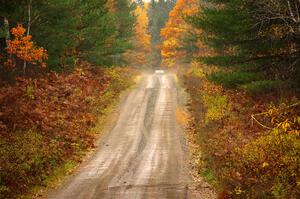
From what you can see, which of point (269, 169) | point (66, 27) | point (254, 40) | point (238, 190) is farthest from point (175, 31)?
point (238, 190)

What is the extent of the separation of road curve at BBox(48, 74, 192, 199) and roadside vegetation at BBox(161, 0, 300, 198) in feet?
3.88

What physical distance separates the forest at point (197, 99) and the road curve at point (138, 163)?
0.87 meters

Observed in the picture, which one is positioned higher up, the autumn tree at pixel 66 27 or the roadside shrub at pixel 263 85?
the autumn tree at pixel 66 27

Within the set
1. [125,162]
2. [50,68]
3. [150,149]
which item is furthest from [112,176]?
[50,68]

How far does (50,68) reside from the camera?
28438 millimetres

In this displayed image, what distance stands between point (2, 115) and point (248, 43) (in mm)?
13107

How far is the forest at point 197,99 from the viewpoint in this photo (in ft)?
44.5

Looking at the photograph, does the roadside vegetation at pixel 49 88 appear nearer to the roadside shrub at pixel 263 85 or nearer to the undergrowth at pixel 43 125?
the undergrowth at pixel 43 125

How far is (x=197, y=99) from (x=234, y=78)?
27.5ft

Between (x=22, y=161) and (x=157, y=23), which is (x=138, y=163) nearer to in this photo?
(x=22, y=161)

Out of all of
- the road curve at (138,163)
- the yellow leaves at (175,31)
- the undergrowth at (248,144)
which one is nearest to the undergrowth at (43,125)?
the road curve at (138,163)

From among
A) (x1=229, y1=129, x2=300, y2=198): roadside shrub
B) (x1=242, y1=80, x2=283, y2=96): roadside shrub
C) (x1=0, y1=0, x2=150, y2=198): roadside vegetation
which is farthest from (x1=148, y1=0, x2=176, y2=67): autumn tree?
(x1=229, y1=129, x2=300, y2=198): roadside shrub

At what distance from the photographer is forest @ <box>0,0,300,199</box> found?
1357 cm

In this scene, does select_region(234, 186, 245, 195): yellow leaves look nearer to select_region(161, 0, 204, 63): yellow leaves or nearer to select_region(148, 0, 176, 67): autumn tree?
select_region(161, 0, 204, 63): yellow leaves
